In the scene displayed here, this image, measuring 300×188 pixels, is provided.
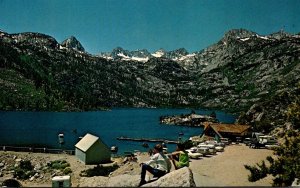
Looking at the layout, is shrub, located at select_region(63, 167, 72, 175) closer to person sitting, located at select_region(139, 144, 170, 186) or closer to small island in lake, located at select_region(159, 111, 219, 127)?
person sitting, located at select_region(139, 144, 170, 186)

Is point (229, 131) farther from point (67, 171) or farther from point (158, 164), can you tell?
point (158, 164)

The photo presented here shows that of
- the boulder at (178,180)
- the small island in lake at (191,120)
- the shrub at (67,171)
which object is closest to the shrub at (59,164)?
the shrub at (67,171)

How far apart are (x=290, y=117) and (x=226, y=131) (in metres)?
59.4

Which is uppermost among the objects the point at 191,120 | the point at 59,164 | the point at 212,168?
the point at 191,120

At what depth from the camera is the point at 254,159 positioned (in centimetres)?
4678

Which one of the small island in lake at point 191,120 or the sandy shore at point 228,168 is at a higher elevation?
the small island in lake at point 191,120

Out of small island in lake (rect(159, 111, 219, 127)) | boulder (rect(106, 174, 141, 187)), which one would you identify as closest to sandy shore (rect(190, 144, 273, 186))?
boulder (rect(106, 174, 141, 187))

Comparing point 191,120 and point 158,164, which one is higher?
point 191,120

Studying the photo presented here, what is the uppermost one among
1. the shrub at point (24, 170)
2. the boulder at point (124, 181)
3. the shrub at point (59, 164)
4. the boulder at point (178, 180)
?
the boulder at point (178, 180)

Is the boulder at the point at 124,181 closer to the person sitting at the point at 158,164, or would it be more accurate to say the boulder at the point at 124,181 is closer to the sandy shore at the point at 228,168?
the person sitting at the point at 158,164

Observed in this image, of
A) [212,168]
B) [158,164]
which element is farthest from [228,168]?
[158,164]

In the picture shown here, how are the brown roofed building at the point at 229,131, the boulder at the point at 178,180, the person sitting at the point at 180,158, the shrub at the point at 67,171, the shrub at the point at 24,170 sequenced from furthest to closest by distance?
the brown roofed building at the point at 229,131 < the shrub at the point at 67,171 < the shrub at the point at 24,170 < the person sitting at the point at 180,158 < the boulder at the point at 178,180

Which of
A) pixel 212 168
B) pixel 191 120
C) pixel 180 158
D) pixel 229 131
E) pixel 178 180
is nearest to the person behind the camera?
pixel 178 180

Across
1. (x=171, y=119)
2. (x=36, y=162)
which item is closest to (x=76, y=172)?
(x=36, y=162)
